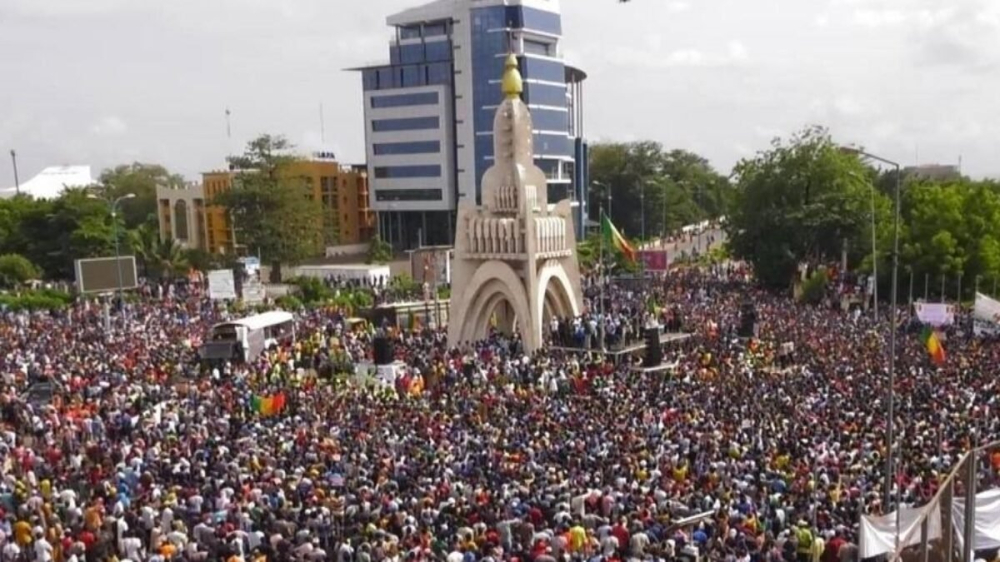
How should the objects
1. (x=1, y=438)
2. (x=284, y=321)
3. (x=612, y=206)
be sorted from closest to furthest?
(x=1, y=438) → (x=284, y=321) → (x=612, y=206)

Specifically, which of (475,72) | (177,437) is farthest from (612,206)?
(177,437)

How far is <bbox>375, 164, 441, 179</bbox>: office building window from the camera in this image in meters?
76.1

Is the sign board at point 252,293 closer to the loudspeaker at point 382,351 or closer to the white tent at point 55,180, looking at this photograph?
the loudspeaker at point 382,351

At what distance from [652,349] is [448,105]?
161ft

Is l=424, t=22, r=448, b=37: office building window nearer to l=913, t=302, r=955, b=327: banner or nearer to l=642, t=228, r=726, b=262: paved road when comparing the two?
l=642, t=228, r=726, b=262: paved road

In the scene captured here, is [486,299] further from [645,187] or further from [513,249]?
[645,187]

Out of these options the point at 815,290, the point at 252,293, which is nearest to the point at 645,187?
the point at 815,290

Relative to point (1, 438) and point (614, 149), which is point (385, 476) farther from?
point (614, 149)

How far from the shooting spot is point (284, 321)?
113 feet

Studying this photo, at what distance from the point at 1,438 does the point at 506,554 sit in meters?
12.0

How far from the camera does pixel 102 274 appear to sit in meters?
39.2

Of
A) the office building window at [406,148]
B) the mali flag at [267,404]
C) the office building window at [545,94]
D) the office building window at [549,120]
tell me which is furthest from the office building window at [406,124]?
the mali flag at [267,404]

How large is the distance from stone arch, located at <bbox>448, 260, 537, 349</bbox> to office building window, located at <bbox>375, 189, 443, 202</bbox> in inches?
1732

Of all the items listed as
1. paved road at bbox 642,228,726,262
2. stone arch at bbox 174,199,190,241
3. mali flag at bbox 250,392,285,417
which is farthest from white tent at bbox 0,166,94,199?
mali flag at bbox 250,392,285,417
